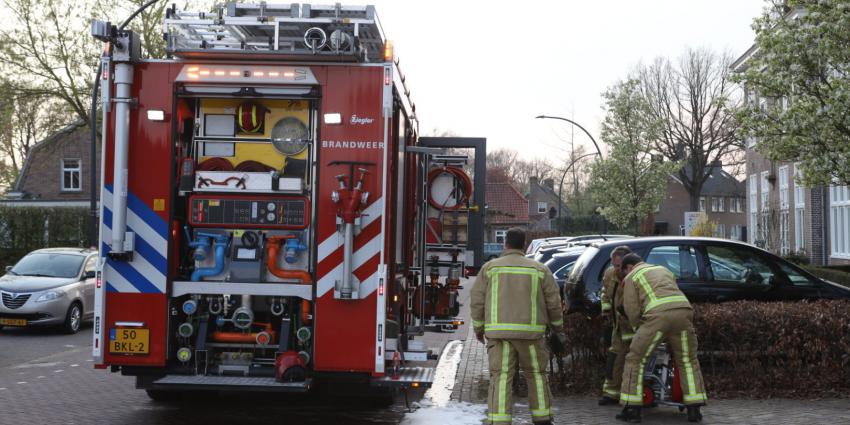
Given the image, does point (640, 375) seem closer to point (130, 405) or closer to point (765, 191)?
point (130, 405)

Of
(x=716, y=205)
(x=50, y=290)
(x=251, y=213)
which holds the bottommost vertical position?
(x=50, y=290)

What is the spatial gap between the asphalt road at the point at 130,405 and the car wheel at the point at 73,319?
14.1 feet

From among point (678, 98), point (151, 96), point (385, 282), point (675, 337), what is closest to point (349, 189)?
point (385, 282)

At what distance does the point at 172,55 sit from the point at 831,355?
23.2 ft

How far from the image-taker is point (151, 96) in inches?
284

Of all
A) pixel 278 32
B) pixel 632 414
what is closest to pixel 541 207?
pixel 632 414

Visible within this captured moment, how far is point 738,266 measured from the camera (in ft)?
34.5

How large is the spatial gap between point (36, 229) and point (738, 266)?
2606cm

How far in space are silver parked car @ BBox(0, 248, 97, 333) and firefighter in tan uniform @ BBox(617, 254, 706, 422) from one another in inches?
433

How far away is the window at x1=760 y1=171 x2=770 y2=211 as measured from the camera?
1555 inches

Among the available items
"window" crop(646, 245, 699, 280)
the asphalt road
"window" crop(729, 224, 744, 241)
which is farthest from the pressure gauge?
"window" crop(729, 224, 744, 241)

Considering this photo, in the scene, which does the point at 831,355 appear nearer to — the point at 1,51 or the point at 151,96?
the point at 151,96

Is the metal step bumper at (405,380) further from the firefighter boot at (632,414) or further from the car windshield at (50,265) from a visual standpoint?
the car windshield at (50,265)

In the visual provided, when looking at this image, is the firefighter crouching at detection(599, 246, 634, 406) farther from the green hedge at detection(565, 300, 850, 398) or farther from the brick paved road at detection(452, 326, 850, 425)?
the green hedge at detection(565, 300, 850, 398)
